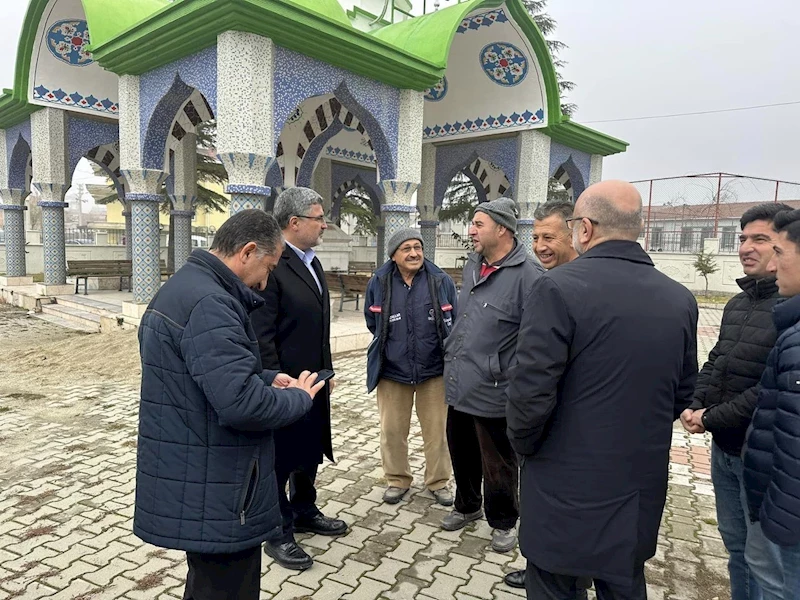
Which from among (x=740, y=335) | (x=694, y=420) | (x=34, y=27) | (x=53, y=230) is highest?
(x=34, y=27)

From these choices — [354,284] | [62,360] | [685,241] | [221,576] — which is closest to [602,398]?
[221,576]

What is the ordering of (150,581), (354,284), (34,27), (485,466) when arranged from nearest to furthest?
(150,581) → (485,466) → (354,284) → (34,27)

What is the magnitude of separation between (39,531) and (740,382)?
329cm

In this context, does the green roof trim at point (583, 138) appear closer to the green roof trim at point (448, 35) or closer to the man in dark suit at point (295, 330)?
the green roof trim at point (448, 35)

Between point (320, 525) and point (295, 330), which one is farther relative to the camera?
point (320, 525)

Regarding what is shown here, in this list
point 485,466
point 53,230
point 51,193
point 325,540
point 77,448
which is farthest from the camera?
point 53,230

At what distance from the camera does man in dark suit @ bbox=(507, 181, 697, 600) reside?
1558mm

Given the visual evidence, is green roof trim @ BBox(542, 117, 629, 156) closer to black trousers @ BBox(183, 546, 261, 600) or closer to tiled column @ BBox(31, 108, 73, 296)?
tiled column @ BBox(31, 108, 73, 296)

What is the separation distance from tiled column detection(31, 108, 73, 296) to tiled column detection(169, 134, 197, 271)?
220 centimetres

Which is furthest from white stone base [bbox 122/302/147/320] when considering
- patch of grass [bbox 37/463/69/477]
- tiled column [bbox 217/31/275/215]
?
patch of grass [bbox 37/463/69/477]

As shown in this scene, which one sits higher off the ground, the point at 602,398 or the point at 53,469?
the point at 602,398

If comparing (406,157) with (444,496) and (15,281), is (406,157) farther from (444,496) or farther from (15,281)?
(15,281)

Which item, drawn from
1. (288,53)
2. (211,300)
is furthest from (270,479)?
(288,53)

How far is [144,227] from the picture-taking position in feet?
28.7
